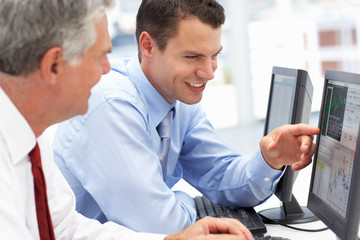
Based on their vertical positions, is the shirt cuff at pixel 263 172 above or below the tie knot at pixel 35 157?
below

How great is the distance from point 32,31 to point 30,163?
29 cm

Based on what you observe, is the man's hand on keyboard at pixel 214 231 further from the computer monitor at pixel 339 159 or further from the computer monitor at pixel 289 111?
the computer monitor at pixel 289 111

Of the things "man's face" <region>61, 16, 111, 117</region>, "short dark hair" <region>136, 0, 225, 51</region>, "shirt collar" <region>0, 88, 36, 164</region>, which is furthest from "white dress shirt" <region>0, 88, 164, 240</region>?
"short dark hair" <region>136, 0, 225, 51</region>

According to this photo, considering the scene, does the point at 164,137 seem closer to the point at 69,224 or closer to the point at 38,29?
the point at 69,224

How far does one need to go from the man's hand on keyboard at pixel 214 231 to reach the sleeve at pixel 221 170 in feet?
1.25

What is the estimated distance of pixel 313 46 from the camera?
518 centimetres

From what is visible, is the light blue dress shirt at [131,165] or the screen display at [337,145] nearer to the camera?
the screen display at [337,145]

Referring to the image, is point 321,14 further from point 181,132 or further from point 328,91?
point 328,91

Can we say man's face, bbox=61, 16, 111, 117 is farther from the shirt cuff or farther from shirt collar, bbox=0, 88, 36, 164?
the shirt cuff

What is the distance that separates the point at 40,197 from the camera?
1.01 m

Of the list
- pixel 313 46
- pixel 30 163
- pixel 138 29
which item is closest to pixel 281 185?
pixel 138 29

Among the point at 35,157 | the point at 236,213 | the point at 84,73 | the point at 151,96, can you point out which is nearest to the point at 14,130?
the point at 35,157

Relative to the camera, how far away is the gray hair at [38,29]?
2.85 feet

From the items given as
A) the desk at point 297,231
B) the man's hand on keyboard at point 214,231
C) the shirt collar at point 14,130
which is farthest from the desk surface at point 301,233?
the shirt collar at point 14,130
